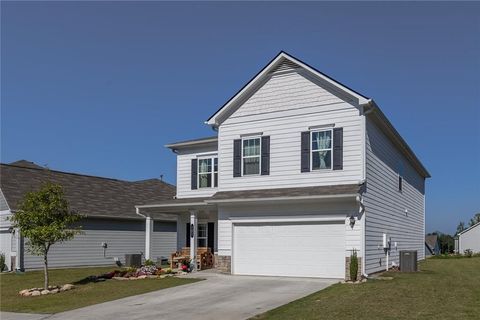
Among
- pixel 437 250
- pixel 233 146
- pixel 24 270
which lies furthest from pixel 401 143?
pixel 437 250

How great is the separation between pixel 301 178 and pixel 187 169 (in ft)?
25.4

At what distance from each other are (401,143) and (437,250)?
63122 millimetres

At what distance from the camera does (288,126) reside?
20359 millimetres

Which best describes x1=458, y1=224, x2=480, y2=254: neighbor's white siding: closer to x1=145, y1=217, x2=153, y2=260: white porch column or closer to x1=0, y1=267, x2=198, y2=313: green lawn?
x1=145, y1=217, x2=153, y2=260: white porch column

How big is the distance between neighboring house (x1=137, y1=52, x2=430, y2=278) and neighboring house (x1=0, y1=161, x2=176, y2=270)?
343 inches

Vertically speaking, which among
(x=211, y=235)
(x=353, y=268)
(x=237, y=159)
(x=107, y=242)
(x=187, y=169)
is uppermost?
(x=237, y=159)

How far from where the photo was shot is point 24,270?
86.3 feet

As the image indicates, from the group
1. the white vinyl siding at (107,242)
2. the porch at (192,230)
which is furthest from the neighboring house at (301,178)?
the white vinyl siding at (107,242)

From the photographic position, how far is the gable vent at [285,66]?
20.6m

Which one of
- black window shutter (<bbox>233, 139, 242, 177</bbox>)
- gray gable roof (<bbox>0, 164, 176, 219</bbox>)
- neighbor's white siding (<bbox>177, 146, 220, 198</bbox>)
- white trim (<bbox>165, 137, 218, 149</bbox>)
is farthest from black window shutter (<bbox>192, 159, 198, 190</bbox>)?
gray gable roof (<bbox>0, 164, 176, 219</bbox>)

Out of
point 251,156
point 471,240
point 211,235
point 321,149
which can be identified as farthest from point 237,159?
point 471,240

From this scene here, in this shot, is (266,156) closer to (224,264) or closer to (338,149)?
(338,149)

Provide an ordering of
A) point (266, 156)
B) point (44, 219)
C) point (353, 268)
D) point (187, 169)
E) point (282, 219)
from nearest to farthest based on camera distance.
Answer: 1. point (353, 268)
2. point (44, 219)
3. point (282, 219)
4. point (266, 156)
5. point (187, 169)

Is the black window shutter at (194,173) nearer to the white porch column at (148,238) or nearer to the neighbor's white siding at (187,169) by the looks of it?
the neighbor's white siding at (187,169)
